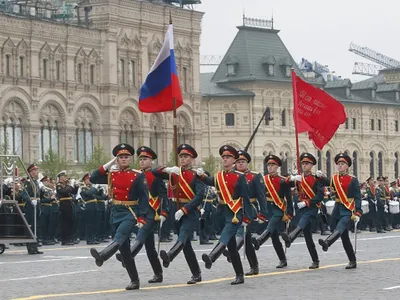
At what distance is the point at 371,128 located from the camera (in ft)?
312

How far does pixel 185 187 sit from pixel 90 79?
50725 mm

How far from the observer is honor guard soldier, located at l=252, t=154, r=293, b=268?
62.4 feet

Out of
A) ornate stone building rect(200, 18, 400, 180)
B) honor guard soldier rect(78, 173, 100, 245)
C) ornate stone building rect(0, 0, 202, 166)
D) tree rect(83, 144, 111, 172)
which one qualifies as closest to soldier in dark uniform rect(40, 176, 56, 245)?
honor guard soldier rect(78, 173, 100, 245)

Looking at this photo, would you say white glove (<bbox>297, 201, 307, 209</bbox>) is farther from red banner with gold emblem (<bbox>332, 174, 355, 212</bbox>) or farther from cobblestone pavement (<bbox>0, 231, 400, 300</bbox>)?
cobblestone pavement (<bbox>0, 231, 400, 300</bbox>)

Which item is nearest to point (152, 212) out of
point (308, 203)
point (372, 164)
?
point (308, 203)

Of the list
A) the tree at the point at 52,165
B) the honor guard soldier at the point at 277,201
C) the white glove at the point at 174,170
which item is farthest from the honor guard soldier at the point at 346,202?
the tree at the point at 52,165

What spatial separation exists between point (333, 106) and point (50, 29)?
43256 millimetres

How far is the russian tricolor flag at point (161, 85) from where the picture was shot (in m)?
18.0

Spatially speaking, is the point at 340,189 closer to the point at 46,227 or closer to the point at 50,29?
the point at 46,227

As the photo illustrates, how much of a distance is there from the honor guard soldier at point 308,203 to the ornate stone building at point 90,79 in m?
42.7

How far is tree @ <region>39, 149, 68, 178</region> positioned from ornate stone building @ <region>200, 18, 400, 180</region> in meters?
21.7

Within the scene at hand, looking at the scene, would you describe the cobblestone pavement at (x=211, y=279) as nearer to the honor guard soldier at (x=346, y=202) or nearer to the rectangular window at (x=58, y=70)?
the honor guard soldier at (x=346, y=202)

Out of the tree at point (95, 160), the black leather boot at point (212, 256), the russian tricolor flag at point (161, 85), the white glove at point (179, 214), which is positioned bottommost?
the black leather boot at point (212, 256)

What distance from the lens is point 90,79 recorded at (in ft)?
221
